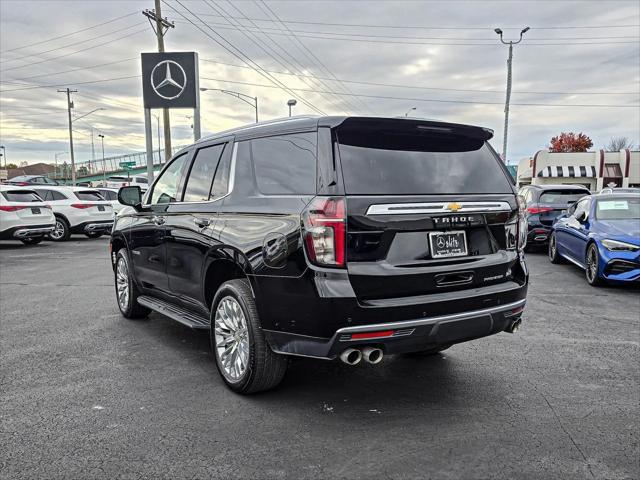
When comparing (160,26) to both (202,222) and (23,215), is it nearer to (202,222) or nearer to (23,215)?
(23,215)

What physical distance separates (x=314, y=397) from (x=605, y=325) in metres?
3.86

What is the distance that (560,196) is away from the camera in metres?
13.0

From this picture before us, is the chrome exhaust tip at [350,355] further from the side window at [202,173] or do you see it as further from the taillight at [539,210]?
the taillight at [539,210]

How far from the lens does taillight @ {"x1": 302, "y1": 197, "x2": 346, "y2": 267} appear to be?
3.22 metres

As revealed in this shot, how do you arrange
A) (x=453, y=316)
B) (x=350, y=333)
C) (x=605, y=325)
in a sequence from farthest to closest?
1. (x=605, y=325)
2. (x=453, y=316)
3. (x=350, y=333)

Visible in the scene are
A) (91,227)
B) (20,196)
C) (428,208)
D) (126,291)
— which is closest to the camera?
(428,208)

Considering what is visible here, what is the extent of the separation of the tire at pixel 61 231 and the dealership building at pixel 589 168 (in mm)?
33010

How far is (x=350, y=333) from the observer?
3.22m

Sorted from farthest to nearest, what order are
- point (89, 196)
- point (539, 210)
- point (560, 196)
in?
point (89, 196)
point (560, 196)
point (539, 210)

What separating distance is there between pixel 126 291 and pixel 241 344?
9.68ft

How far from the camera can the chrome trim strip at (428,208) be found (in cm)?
331

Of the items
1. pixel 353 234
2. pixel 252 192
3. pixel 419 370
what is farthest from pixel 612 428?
pixel 252 192

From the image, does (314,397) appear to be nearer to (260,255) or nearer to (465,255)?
(260,255)

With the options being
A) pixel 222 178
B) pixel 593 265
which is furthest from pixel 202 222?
pixel 593 265
